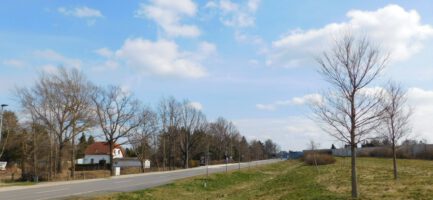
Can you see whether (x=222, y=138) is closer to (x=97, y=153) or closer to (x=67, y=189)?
(x=97, y=153)

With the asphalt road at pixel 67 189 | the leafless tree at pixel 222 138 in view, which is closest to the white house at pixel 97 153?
the leafless tree at pixel 222 138

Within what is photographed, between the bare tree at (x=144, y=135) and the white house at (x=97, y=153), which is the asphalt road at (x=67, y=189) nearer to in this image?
the bare tree at (x=144, y=135)

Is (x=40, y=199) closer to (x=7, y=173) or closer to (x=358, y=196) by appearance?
(x=358, y=196)

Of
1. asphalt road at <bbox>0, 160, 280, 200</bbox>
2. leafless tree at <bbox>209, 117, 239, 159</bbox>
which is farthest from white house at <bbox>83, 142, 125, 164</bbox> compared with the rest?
asphalt road at <bbox>0, 160, 280, 200</bbox>

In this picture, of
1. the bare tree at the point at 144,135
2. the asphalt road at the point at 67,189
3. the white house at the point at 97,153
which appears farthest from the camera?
the white house at the point at 97,153

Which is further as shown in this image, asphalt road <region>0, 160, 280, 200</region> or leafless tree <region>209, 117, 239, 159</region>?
leafless tree <region>209, 117, 239, 159</region>

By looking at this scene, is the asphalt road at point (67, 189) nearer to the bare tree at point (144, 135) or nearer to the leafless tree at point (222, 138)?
the bare tree at point (144, 135)

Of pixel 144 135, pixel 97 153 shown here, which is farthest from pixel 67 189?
pixel 97 153

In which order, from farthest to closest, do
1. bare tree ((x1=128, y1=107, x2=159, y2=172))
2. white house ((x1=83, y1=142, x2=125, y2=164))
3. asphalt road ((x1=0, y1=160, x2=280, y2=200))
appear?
white house ((x1=83, y1=142, x2=125, y2=164))
bare tree ((x1=128, y1=107, x2=159, y2=172))
asphalt road ((x1=0, y1=160, x2=280, y2=200))

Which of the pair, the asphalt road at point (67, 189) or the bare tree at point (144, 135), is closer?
the asphalt road at point (67, 189)

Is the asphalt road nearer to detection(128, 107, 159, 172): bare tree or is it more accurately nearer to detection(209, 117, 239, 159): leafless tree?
detection(128, 107, 159, 172): bare tree

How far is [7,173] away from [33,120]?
690 centimetres

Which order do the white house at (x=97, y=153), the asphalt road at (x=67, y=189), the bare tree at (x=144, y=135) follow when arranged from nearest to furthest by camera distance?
the asphalt road at (x=67, y=189)
the bare tree at (x=144, y=135)
the white house at (x=97, y=153)

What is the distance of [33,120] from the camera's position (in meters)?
56.4
